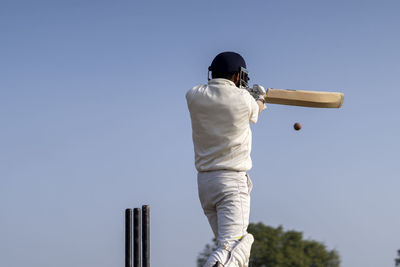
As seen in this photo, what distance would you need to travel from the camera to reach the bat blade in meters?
5.78

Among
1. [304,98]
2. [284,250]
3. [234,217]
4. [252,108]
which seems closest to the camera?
[234,217]

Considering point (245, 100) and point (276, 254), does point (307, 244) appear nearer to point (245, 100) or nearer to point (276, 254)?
point (276, 254)

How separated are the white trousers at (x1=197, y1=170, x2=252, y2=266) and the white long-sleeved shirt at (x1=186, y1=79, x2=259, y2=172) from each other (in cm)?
7

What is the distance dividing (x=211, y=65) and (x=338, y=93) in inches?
68.4

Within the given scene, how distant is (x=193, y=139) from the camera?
4723mm

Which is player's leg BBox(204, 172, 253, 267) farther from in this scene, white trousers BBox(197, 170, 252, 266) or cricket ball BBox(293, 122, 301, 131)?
cricket ball BBox(293, 122, 301, 131)

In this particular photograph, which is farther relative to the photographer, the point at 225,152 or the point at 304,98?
the point at 304,98

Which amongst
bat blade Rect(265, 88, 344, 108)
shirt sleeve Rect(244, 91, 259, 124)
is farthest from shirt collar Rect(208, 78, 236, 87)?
bat blade Rect(265, 88, 344, 108)

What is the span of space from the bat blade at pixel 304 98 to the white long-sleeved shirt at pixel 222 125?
3.95 feet

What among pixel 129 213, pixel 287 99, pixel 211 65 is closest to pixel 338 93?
pixel 287 99

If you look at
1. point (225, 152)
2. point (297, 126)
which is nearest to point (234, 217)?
point (225, 152)

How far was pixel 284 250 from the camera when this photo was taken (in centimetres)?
4609

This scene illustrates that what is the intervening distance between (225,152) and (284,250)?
43106 mm

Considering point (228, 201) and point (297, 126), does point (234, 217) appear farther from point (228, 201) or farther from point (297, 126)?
point (297, 126)
